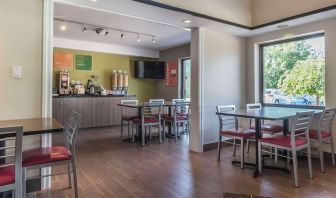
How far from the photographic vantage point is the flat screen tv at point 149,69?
7.43 metres

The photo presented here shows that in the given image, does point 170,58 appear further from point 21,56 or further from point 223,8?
point 21,56

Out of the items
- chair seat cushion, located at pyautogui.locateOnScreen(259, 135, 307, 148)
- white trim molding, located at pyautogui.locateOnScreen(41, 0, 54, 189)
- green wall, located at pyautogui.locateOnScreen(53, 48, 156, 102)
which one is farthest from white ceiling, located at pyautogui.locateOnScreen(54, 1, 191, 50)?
chair seat cushion, located at pyautogui.locateOnScreen(259, 135, 307, 148)

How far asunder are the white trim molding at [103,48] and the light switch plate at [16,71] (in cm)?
398

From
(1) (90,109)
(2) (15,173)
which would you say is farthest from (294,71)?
(1) (90,109)

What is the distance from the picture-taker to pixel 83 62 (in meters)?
6.68

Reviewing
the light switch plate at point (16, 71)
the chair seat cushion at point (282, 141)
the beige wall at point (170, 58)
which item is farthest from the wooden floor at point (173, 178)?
the beige wall at point (170, 58)

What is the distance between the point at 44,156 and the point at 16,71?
107 centimetres

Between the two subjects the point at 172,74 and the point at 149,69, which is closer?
the point at 172,74

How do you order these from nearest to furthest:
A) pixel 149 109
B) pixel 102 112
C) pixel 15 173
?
pixel 15 173
pixel 149 109
pixel 102 112

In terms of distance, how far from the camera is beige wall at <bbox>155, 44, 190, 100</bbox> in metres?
6.86

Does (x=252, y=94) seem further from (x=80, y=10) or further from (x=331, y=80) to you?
(x=80, y=10)

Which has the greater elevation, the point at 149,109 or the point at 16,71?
the point at 16,71

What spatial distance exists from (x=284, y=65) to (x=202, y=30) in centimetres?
173

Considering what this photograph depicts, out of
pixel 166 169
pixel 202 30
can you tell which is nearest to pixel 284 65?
pixel 202 30
